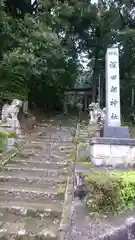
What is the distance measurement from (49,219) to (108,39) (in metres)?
14.4

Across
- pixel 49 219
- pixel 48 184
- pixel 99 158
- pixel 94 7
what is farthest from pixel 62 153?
pixel 94 7

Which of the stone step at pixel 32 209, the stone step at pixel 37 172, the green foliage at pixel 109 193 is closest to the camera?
the green foliage at pixel 109 193

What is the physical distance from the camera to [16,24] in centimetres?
1109

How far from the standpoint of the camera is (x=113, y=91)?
6.91 m

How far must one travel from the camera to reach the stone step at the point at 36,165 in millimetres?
6101

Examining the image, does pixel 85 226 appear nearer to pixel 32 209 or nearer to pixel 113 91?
pixel 32 209

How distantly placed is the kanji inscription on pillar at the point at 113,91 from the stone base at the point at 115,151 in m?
0.74

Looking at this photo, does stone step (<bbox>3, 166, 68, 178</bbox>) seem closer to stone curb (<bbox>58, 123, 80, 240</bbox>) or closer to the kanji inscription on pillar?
stone curb (<bbox>58, 123, 80, 240</bbox>)

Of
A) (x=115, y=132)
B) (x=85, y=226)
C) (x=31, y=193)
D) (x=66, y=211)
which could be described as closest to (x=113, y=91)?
(x=115, y=132)

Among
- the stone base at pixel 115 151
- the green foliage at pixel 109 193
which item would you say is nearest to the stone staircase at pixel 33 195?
the green foliage at pixel 109 193

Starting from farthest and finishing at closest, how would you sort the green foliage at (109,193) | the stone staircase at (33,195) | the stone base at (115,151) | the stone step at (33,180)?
the stone base at (115,151) < the stone step at (33,180) < the green foliage at (109,193) < the stone staircase at (33,195)

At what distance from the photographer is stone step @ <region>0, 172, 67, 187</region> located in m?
5.07

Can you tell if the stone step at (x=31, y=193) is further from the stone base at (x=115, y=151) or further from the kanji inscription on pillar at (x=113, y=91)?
the kanji inscription on pillar at (x=113, y=91)

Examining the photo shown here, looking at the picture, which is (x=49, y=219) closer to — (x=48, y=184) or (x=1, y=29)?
(x=48, y=184)
